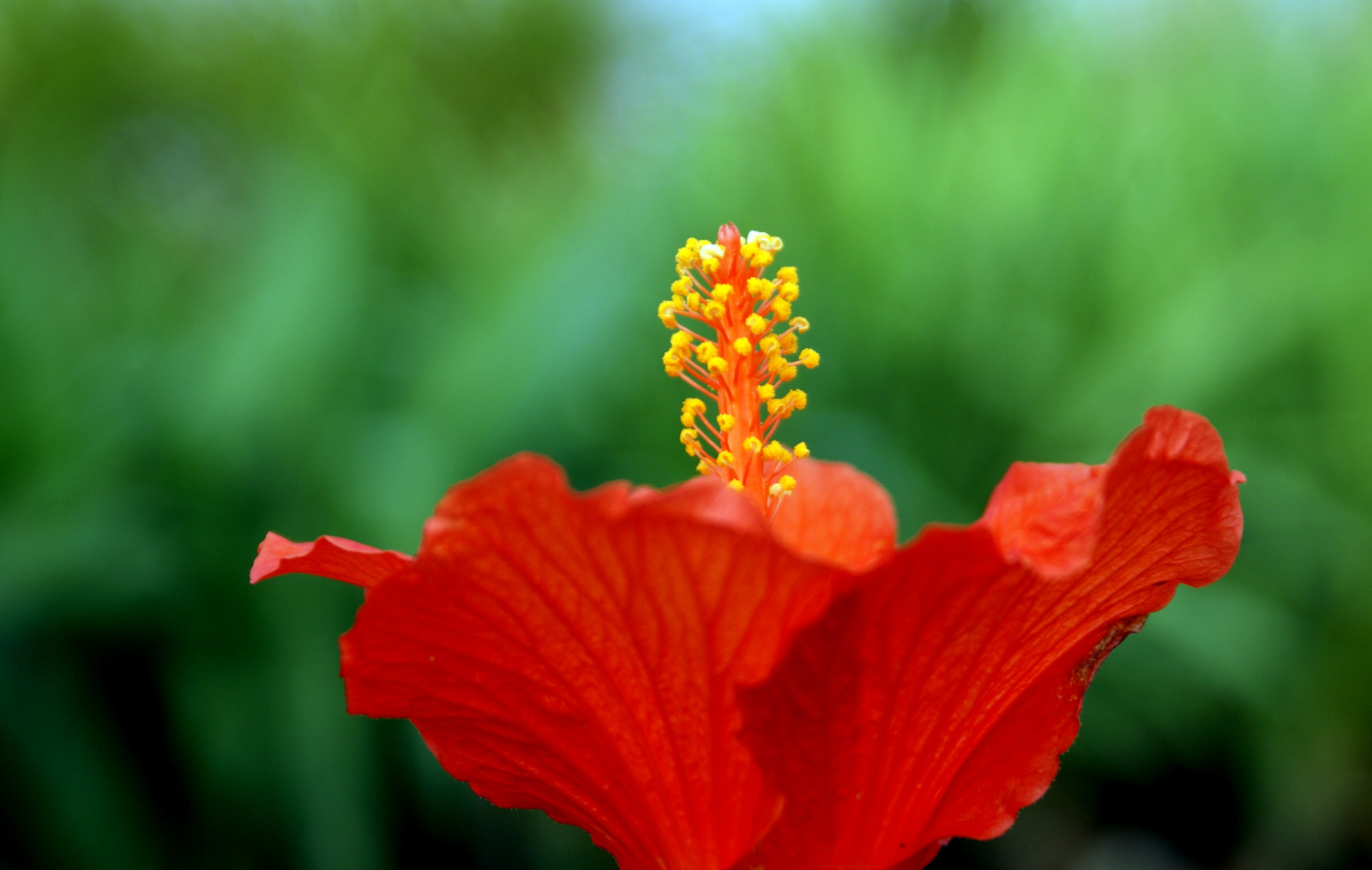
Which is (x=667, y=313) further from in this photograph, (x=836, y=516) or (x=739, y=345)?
(x=836, y=516)

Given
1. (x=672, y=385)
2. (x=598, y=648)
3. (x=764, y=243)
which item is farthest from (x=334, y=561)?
(x=672, y=385)

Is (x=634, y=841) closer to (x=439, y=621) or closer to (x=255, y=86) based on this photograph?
(x=439, y=621)

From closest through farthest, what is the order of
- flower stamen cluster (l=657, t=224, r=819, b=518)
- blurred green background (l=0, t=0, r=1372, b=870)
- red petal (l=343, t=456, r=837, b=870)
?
red petal (l=343, t=456, r=837, b=870)
flower stamen cluster (l=657, t=224, r=819, b=518)
blurred green background (l=0, t=0, r=1372, b=870)

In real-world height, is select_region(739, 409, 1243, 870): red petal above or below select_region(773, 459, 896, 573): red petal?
below

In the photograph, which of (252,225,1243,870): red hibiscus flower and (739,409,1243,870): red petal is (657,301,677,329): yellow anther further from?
(739,409,1243,870): red petal

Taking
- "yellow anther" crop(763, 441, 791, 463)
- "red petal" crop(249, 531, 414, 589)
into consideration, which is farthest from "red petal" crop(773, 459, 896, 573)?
"red petal" crop(249, 531, 414, 589)

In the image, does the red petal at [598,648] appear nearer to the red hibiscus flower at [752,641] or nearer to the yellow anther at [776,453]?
the red hibiscus flower at [752,641]
